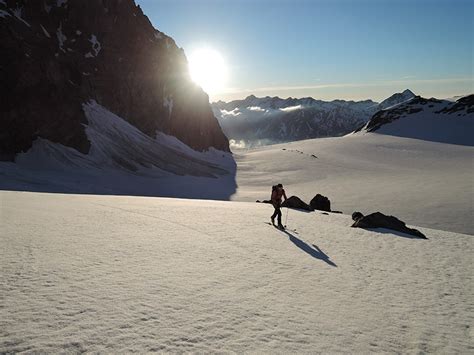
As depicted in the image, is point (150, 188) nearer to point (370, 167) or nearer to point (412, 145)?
point (370, 167)

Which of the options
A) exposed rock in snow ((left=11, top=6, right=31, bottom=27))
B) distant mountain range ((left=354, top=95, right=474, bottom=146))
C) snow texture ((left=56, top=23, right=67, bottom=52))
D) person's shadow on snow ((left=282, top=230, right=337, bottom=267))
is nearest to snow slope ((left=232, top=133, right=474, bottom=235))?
person's shadow on snow ((left=282, top=230, right=337, bottom=267))

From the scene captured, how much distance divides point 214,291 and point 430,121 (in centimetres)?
14334

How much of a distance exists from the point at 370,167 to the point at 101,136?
46.6 metres

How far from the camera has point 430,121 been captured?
12975 centimetres

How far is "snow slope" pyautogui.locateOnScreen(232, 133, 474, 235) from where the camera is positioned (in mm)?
30625

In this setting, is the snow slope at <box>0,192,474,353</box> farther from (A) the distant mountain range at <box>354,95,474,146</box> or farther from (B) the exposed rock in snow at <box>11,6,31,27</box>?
(A) the distant mountain range at <box>354,95,474,146</box>

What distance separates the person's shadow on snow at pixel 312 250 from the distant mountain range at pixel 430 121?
4214 inches

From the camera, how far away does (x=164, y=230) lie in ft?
44.1

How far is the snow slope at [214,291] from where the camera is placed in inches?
226

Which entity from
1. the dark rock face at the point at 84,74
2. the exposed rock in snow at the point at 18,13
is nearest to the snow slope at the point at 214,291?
the dark rock face at the point at 84,74

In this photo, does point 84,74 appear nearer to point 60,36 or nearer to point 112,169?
point 60,36

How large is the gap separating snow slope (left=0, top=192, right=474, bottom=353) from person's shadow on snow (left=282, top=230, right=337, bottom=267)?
9cm

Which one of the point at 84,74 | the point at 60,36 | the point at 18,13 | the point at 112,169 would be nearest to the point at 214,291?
the point at 112,169

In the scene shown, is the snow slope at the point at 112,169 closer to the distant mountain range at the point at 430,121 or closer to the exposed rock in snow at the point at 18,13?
the exposed rock in snow at the point at 18,13
